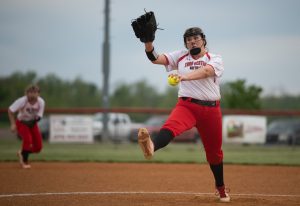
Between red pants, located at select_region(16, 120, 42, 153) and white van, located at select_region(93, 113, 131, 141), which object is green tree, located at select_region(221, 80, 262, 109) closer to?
white van, located at select_region(93, 113, 131, 141)

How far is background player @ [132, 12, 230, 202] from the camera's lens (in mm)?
7719

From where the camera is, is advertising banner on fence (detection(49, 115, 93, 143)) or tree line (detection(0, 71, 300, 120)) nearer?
advertising banner on fence (detection(49, 115, 93, 143))

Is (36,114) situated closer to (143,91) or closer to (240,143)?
(240,143)

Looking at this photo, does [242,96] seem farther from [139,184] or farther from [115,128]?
[139,184]

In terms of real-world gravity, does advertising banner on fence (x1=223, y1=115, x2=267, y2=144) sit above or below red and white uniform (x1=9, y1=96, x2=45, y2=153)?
below

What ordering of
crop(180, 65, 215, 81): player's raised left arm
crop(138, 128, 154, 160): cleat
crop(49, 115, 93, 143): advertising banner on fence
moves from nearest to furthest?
crop(138, 128, 154, 160): cleat, crop(180, 65, 215, 81): player's raised left arm, crop(49, 115, 93, 143): advertising banner on fence

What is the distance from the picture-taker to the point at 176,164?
49.7 feet

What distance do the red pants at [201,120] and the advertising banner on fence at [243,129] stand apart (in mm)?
15478

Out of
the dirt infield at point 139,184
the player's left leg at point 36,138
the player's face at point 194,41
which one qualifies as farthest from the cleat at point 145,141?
the player's left leg at point 36,138

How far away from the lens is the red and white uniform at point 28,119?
1333 centimetres

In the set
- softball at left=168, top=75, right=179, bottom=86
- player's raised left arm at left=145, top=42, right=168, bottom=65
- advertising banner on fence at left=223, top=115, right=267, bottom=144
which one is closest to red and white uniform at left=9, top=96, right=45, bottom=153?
player's raised left arm at left=145, top=42, right=168, bottom=65

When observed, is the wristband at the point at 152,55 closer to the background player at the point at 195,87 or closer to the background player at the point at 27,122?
the background player at the point at 195,87

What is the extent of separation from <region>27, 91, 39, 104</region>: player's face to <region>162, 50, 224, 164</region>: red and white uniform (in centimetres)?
584

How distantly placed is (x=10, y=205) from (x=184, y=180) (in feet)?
14.6
